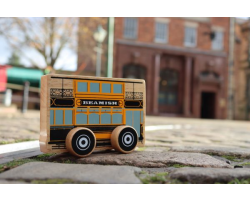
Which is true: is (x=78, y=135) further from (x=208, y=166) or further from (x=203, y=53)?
(x=203, y=53)

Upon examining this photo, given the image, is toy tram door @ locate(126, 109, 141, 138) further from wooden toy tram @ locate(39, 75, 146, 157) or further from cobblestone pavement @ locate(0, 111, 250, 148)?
cobblestone pavement @ locate(0, 111, 250, 148)

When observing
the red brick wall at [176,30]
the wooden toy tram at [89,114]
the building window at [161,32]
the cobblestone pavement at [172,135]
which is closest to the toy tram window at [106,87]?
the wooden toy tram at [89,114]

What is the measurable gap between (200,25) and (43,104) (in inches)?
871

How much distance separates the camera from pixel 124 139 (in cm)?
319

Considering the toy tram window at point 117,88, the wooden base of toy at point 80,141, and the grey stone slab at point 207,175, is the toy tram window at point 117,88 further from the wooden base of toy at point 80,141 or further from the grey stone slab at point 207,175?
the grey stone slab at point 207,175

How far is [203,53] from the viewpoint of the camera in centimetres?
2298

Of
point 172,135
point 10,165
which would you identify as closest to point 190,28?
point 172,135

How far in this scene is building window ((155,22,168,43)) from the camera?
21.7 meters

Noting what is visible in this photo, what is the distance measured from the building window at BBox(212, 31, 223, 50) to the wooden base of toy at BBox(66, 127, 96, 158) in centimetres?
2245

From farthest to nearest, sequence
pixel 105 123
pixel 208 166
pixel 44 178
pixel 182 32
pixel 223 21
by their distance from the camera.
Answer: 1. pixel 223 21
2. pixel 182 32
3. pixel 105 123
4. pixel 208 166
5. pixel 44 178

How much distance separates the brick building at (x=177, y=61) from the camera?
2072 centimetres

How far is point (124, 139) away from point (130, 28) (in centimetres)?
1840

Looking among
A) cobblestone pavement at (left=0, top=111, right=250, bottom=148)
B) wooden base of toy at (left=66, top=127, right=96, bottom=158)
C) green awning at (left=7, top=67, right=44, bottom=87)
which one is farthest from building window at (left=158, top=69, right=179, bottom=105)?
wooden base of toy at (left=66, top=127, right=96, bottom=158)

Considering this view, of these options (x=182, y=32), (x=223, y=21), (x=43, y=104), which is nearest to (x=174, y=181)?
(x=43, y=104)
